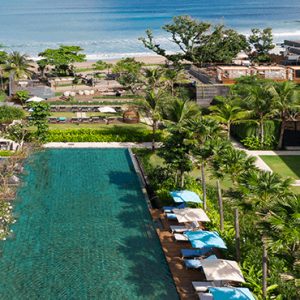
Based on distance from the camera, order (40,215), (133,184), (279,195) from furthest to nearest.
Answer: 1. (133,184)
2. (40,215)
3. (279,195)

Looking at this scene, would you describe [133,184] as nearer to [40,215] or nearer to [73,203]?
[73,203]

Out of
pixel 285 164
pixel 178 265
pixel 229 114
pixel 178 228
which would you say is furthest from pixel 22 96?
pixel 178 265

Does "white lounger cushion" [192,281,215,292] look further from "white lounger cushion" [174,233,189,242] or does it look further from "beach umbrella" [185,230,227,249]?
"white lounger cushion" [174,233,189,242]

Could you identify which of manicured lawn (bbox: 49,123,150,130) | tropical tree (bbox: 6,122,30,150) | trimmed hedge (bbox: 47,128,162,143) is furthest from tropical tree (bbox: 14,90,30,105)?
tropical tree (bbox: 6,122,30,150)

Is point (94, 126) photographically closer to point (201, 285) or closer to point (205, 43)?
point (201, 285)

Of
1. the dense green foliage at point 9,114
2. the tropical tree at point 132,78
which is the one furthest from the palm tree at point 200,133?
the tropical tree at point 132,78

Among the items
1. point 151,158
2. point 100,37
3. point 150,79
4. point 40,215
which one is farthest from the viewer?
point 100,37

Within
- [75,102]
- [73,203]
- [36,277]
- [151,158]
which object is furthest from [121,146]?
[36,277]
